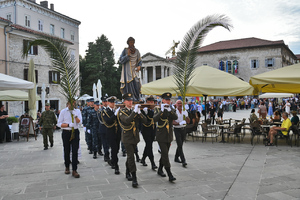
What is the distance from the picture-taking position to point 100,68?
51.0 meters

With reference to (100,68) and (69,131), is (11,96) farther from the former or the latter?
(100,68)

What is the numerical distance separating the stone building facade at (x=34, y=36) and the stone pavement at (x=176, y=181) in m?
18.8

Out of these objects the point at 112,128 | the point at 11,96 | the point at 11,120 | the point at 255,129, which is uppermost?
the point at 11,96

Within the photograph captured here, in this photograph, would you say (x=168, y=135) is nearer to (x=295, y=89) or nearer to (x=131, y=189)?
(x=131, y=189)

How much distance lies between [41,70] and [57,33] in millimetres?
9755

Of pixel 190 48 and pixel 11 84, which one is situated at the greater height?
pixel 190 48

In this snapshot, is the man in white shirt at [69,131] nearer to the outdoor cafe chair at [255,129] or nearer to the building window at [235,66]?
the outdoor cafe chair at [255,129]

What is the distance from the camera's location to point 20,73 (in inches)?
1060

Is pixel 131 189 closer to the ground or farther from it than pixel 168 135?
closer to the ground

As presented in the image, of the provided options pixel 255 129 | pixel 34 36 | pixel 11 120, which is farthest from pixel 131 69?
pixel 34 36

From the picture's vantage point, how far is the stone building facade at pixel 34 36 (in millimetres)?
25922

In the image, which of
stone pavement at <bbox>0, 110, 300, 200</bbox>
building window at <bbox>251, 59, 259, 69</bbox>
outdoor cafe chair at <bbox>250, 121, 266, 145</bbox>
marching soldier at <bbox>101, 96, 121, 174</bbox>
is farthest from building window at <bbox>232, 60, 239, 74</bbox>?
marching soldier at <bbox>101, 96, 121, 174</bbox>

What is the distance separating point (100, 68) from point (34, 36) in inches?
960

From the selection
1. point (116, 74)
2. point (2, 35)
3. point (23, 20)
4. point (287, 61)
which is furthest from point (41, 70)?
point (287, 61)
